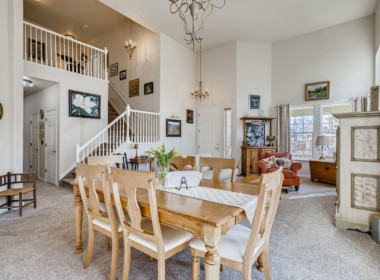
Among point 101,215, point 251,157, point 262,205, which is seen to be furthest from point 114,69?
point 262,205

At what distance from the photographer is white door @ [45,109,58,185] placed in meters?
5.36

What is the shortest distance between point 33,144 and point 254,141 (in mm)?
7116

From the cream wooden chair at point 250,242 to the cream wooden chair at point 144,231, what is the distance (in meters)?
0.16

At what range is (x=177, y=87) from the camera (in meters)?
7.06

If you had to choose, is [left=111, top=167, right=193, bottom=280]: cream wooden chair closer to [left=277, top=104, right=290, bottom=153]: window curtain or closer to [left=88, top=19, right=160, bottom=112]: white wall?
[left=88, top=19, right=160, bottom=112]: white wall

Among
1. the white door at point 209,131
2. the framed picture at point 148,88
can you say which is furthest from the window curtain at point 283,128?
the framed picture at point 148,88

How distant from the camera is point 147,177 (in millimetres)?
1285

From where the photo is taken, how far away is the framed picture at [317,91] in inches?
237

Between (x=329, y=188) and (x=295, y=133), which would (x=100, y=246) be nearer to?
(x=329, y=188)

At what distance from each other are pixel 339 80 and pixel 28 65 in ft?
26.3

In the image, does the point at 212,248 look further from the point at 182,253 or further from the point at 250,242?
the point at 182,253

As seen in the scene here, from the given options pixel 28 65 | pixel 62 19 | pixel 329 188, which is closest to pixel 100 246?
pixel 28 65

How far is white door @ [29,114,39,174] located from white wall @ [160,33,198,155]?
387 cm

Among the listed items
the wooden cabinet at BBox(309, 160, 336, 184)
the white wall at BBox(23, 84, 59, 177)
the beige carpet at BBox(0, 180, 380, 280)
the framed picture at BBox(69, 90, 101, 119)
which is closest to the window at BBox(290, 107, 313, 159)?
the wooden cabinet at BBox(309, 160, 336, 184)
